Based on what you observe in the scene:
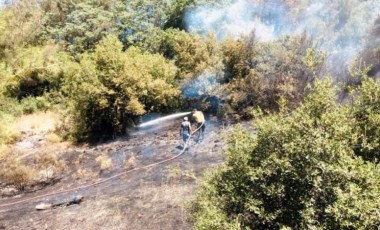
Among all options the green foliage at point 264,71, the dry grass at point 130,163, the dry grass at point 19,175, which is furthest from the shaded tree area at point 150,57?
the dry grass at point 19,175

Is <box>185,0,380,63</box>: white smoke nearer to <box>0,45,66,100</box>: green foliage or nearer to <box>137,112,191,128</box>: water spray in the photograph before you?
<box>137,112,191,128</box>: water spray

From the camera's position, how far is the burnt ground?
13305 mm

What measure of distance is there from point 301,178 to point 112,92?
669 inches

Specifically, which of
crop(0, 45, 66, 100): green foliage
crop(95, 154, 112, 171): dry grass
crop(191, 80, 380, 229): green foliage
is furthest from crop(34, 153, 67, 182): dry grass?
crop(191, 80, 380, 229): green foliage

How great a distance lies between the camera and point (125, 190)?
614 inches

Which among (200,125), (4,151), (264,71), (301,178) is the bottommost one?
(4,151)

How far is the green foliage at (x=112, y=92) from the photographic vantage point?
74.4 feet

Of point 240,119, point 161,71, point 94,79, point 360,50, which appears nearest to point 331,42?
point 360,50

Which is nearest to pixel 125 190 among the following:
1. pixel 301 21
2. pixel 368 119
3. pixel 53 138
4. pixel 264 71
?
pixel 53 138

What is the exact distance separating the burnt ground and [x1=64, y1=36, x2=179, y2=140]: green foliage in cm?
225

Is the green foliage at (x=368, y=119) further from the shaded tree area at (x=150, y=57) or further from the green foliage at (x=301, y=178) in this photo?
the shaded tree area at (x=150, y=57)

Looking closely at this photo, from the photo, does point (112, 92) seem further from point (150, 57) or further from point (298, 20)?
point (298, 20)

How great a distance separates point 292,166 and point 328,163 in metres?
0.56

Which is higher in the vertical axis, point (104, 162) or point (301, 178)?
point (301, 178)
